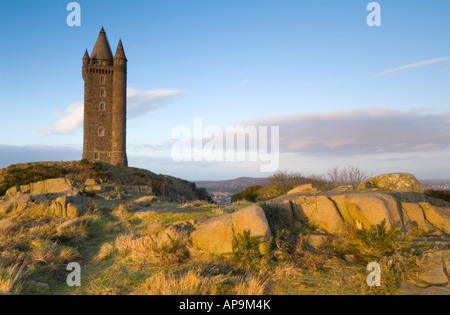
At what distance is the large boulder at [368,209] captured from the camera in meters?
6.57

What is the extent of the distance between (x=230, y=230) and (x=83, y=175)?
2986 cm

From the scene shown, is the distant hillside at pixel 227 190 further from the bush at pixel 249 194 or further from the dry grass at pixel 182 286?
the dry grass at pixel 182 286

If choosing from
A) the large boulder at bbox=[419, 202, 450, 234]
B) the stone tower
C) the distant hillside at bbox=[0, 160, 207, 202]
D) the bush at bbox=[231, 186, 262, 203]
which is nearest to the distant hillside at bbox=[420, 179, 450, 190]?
the bush at bbox=[231, 186, 262, 203]

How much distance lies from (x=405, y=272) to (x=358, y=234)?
4.72 ft

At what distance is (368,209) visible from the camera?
6.73 metres

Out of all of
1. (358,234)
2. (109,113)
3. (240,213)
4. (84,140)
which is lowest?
(358,234)

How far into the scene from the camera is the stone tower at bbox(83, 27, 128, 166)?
47.9 m

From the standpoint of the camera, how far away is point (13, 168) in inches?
1308

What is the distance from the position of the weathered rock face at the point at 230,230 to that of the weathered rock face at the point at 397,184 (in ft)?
16.6

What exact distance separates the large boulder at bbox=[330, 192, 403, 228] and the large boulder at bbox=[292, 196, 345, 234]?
0.77 ft

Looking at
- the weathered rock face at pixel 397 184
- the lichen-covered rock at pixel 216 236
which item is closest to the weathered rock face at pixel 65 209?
the lichen-covered rock at pixel 216 236

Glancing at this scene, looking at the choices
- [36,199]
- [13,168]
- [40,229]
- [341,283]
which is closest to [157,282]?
[341,283]

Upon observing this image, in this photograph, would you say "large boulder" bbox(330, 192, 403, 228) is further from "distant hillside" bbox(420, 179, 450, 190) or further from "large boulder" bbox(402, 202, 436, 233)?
"distant hillside" bbox(420, 179, 450, 190)
